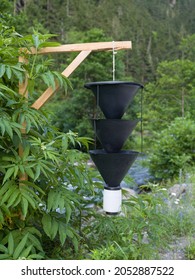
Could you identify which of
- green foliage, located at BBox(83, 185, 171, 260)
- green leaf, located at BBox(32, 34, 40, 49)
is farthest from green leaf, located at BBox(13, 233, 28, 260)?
green leaf, located at BBox(32, 34, 40, 49)

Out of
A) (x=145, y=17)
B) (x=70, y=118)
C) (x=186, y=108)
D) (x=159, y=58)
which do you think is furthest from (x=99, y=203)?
(x=145, y=17)

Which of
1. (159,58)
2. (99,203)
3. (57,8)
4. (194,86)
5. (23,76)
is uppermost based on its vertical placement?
(57,8)

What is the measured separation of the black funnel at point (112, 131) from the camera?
5.58ft

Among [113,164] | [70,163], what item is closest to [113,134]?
[113,164]

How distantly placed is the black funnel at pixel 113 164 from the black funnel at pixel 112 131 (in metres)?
0.05

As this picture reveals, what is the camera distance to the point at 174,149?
219 inches

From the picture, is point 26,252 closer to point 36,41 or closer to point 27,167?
point 27,167

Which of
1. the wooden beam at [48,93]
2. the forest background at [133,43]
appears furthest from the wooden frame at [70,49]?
the forest background at [133,43]

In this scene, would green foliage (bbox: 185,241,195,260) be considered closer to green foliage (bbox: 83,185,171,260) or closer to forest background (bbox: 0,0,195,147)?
green foliage (bbox: 83,185,171,260)

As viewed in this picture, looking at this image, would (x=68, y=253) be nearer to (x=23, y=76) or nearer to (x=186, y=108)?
(x=23, y=76)

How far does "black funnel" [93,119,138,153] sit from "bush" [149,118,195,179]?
3.80 meters
